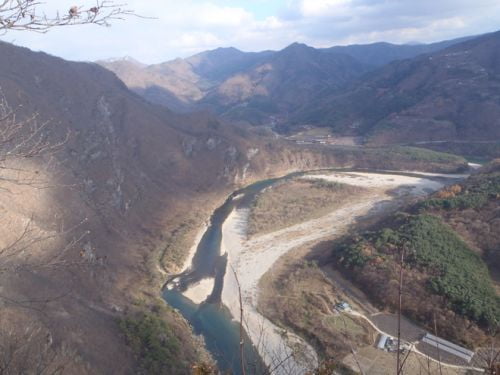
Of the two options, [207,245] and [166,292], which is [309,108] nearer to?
[207,245]

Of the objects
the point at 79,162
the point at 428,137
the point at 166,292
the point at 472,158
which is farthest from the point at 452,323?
the point at 428,137

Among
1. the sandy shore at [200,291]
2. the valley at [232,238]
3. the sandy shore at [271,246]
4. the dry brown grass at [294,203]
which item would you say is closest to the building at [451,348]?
the valley at [232,238]

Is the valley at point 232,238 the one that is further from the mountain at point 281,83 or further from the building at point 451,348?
the mountain at point 281,83

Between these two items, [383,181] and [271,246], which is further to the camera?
[383,181]

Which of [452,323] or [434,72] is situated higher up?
[434,72]

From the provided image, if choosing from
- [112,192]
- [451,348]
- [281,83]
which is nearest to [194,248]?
[112,192]

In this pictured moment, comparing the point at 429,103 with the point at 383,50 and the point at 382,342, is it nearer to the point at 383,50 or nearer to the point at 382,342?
the point at 382,342

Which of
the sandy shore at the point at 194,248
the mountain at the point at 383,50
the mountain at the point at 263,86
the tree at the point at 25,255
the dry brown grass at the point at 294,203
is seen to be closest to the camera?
the tree at the point at 25,255
